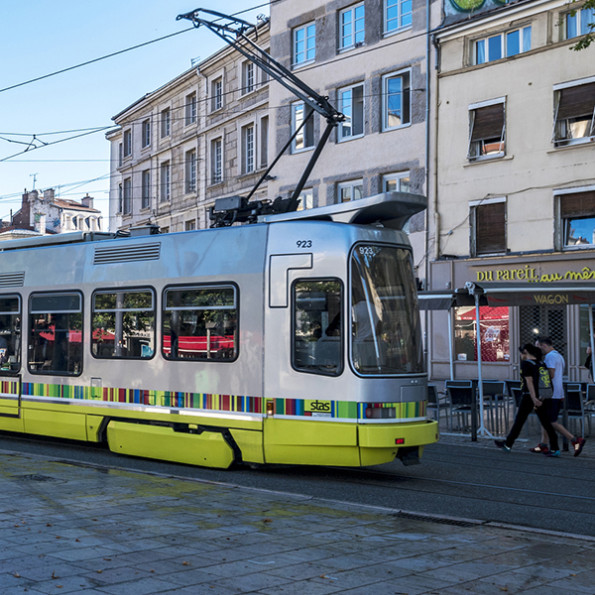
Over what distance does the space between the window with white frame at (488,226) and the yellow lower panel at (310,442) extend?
54.2 ft

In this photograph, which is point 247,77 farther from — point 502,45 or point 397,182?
point 502,45

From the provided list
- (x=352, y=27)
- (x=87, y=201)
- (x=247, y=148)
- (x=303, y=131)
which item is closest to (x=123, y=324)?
(x=352, y=27)

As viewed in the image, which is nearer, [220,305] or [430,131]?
[220,305]

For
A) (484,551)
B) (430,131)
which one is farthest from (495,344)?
(484,551)

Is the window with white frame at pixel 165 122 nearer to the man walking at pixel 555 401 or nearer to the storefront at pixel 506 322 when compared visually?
the storefront at pixel 506 322

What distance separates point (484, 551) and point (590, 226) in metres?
18.5

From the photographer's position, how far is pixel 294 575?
579cm

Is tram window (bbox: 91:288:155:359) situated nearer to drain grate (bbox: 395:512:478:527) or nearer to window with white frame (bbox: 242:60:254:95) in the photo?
drain grate (bbox: 395:512:478:527)

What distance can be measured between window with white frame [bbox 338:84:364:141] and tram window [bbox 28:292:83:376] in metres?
17.6

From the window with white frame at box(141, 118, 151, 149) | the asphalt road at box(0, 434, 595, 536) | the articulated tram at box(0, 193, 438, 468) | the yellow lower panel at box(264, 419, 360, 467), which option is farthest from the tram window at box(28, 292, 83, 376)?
the window with white frame at box(141, 118, 151, 149)

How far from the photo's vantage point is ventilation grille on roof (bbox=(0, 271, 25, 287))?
13.9 metres

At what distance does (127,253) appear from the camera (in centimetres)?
1229

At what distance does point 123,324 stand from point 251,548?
241 inches

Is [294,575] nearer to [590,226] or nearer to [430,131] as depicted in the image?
[590,226]
